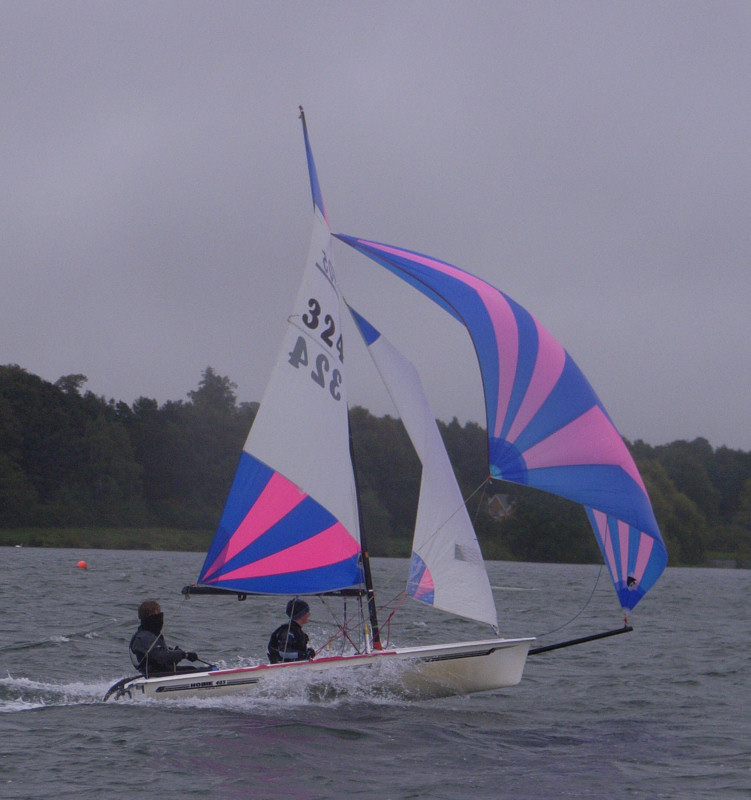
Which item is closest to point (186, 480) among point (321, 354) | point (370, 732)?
point (321, 354)

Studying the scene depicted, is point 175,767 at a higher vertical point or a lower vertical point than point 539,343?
lower

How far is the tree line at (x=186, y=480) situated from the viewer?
5088cm

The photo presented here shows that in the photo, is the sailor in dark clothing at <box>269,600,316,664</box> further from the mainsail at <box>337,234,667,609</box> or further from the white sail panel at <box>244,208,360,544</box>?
the mainsail at <box>337,234,667,609</box>

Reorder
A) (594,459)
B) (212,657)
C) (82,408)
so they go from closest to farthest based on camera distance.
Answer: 1. (594,459)
2. (212,657)
3. (82,408)

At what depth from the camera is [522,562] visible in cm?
5447

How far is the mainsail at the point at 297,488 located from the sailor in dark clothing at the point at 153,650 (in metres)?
0.52

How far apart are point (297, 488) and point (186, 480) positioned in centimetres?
5211

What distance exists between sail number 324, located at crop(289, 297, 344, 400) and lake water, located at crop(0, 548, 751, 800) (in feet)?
8.85

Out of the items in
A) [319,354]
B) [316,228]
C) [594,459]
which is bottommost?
[594,459]

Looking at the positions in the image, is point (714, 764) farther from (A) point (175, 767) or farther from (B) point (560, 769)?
(A) point (175, 767)

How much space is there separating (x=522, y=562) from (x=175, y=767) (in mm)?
48626

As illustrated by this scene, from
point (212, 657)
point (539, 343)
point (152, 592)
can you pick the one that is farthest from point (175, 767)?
point (152, 592)

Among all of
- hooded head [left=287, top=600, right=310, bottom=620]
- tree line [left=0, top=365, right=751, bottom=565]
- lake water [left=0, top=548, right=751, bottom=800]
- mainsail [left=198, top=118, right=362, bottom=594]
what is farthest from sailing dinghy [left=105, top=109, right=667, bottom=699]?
tree line [left=0, top=365, right=751, bottom=565]

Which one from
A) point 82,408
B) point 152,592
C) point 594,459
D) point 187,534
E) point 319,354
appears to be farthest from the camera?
point 82,408
